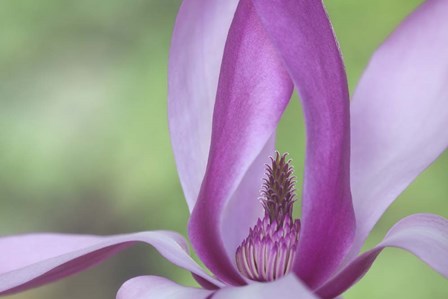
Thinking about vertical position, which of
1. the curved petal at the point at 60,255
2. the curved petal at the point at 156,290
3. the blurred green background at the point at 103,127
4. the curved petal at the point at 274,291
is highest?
the blurred green background at the point at 103,127

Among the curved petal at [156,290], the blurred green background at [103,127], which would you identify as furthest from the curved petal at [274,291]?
the blurred green background at [103,127]

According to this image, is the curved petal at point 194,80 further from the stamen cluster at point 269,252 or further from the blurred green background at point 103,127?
the blurred green background at point 103,127

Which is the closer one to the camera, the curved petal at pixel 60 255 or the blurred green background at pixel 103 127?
the curved petal at pixel 60 255

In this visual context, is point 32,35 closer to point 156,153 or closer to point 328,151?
point 156,153

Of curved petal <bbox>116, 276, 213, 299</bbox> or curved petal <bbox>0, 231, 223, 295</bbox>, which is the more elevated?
curved petal <bbox>0, 231, 223, 295</bbox>

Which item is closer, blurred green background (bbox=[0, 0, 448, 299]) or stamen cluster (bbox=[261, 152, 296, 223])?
stamen cluster (bbox=[261, 152, 296, 223])

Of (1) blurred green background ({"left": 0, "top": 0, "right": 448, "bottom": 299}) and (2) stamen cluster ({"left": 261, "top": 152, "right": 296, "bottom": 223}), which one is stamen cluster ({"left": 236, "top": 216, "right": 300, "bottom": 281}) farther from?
(1) blurred green background ({"left": 0, "top": 0, "right": 448, "bottom": 299})

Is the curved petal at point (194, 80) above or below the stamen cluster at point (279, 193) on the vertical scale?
above

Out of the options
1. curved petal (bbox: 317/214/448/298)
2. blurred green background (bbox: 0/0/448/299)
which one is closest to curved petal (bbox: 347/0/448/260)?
curved petal (bbox: 317/214/448/298)
